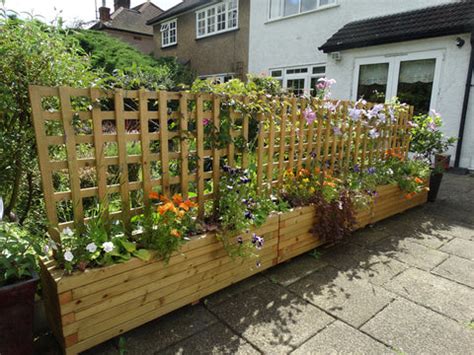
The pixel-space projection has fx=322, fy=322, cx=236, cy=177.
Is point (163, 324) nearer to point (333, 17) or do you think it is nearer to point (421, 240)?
point (421, 240)

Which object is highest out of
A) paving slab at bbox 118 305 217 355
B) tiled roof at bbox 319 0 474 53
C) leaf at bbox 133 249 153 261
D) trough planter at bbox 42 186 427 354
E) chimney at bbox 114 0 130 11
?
chimney at bbox 114 0 130 11

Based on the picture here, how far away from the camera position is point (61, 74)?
2.21 metres

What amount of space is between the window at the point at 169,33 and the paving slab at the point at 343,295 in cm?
1597

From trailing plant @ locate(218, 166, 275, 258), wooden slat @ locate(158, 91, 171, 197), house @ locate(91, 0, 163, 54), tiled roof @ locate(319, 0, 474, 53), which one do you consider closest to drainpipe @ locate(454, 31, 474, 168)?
tiled roof @ locate(319, 0, 474, 53)

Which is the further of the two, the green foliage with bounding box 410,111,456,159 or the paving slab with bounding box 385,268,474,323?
the green foliage with bounding box 410,111,456,159

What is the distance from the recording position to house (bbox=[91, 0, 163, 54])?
2194 cm

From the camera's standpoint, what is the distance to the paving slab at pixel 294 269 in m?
2.76

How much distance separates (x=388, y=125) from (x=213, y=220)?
3.18 meters

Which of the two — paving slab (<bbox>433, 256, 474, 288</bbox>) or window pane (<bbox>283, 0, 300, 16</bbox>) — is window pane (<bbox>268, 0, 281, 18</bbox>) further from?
paving slab (<bbox>433, 256, 474, 288</bbox>)

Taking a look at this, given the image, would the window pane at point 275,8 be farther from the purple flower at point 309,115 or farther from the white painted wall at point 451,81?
the purple flower at point 309,115

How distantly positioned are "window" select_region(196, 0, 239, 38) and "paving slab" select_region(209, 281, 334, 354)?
1256 centimetres

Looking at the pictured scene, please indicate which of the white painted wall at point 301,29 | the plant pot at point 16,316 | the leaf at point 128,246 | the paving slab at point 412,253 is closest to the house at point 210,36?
the white painted wall at point 301,29

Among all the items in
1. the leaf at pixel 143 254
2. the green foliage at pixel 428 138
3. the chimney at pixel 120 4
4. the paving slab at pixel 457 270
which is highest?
the chimney at pixel 120 4

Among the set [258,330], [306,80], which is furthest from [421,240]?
[306,80]
